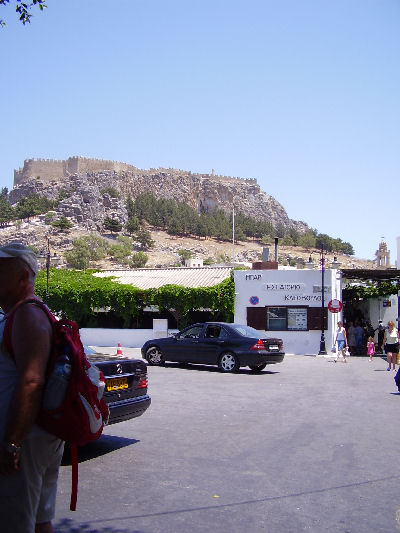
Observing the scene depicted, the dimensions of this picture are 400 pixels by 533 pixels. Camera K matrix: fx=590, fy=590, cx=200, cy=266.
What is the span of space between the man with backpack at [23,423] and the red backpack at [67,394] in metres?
0.05

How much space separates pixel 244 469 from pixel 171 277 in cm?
2563

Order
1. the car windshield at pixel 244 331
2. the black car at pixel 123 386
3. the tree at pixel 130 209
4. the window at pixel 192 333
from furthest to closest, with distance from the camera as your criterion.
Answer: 1. the tree at pixel 130 209
2. the window at pixel 192 333
3. the car windshield at pixel 244 331
4. the black car at pixel 123 386

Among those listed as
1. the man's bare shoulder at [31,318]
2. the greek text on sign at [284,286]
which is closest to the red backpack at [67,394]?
the man's bare shoulder at [31,318]

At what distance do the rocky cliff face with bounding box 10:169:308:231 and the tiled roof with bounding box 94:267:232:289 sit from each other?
9815cm

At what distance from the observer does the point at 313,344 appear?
26.7 meters

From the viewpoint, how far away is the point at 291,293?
1072 inches

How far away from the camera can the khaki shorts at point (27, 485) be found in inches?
117

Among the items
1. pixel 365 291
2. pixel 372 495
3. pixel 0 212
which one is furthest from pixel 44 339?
pixel 0 212

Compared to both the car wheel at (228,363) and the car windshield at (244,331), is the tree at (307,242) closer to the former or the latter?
the car windshield at (244,331)

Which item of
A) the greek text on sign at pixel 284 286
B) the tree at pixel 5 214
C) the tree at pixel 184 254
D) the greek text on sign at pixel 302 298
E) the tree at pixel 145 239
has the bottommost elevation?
the greek text on sign at pixel 302 298

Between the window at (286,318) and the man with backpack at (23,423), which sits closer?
the man with backpack at (23,423)

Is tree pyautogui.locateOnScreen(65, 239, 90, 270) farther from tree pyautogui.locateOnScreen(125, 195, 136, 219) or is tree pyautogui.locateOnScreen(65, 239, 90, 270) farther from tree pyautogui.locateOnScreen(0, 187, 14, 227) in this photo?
tree pyautogui.locateOnScreen(125, 195, 136, 219)

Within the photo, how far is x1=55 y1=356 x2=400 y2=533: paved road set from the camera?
509 cm

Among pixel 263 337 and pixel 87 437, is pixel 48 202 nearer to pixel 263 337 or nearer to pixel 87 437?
pixel 263 337
